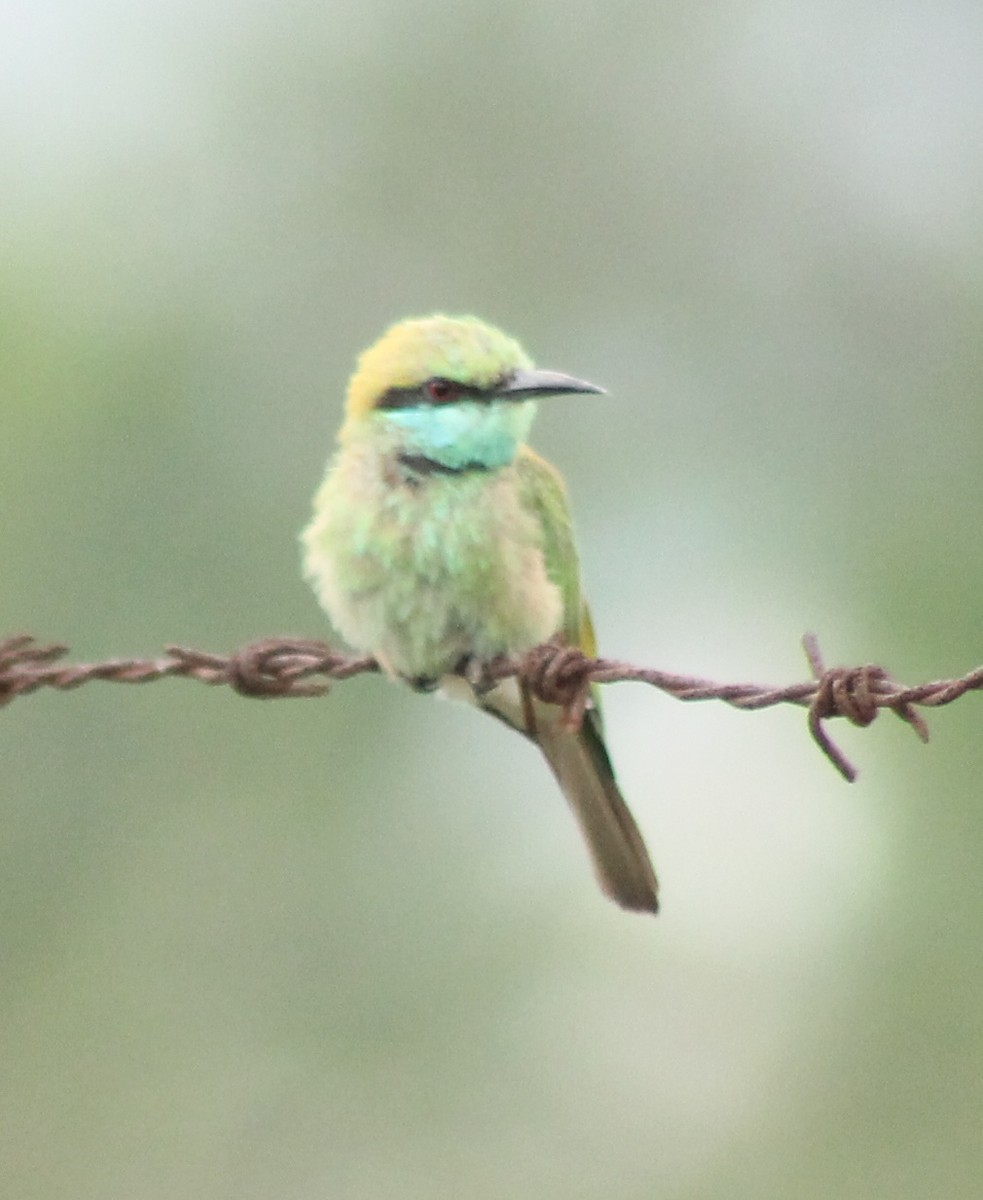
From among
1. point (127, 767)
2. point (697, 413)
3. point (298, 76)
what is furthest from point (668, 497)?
point (298, 76)

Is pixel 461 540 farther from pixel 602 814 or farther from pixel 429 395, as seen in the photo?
pixel 602 814

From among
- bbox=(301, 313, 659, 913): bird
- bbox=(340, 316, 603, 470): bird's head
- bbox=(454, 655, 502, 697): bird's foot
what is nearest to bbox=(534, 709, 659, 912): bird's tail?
bbox=(301, 313, 659, 913): bird

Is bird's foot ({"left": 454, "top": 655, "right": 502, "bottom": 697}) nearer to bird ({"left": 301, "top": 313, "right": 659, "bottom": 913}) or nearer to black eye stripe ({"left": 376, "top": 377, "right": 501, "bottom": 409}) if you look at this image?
bird ({"left": 301, "top": 313, "right": 659, "bottom": 913})

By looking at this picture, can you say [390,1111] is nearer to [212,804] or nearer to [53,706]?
[212,804]

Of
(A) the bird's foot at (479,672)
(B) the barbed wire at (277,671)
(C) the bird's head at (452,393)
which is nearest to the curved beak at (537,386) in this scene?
(C) the bird's head at (452,393)

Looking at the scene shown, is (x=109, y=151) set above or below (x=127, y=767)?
above

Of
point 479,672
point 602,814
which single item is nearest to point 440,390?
point 479,672
